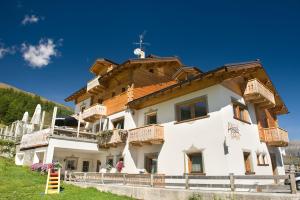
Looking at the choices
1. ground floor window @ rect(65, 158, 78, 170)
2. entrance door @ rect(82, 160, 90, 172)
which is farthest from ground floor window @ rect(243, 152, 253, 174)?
ground floor window @ rect(65, 158, 78, 170)

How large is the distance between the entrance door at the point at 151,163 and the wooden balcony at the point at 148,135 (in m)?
1.23

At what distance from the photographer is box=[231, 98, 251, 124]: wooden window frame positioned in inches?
591

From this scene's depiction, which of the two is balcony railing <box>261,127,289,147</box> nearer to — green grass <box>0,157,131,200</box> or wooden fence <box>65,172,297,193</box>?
wooden fence <box>65,172,297,193</box>

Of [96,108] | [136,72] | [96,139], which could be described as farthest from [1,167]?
[136,72]

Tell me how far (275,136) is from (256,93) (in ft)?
13.2

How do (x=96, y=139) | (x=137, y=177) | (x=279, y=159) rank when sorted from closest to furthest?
(x=137, y=177), (x=279, y=159), (x=96, y=139)

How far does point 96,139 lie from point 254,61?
15.2 m

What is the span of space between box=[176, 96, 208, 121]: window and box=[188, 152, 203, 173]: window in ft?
8.36

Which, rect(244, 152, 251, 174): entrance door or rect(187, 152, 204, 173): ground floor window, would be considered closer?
rect(187, 152, 204, 173): ground floor window

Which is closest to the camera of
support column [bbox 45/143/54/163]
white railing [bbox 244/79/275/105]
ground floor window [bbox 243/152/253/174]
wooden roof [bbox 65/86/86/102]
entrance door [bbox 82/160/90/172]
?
ground floor window [bbox 243/152/253/174]

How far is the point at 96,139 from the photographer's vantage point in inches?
870

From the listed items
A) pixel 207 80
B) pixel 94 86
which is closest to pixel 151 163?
pixel 207 80

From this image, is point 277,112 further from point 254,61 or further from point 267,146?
point 254,61

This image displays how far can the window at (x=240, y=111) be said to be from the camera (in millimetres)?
15070
